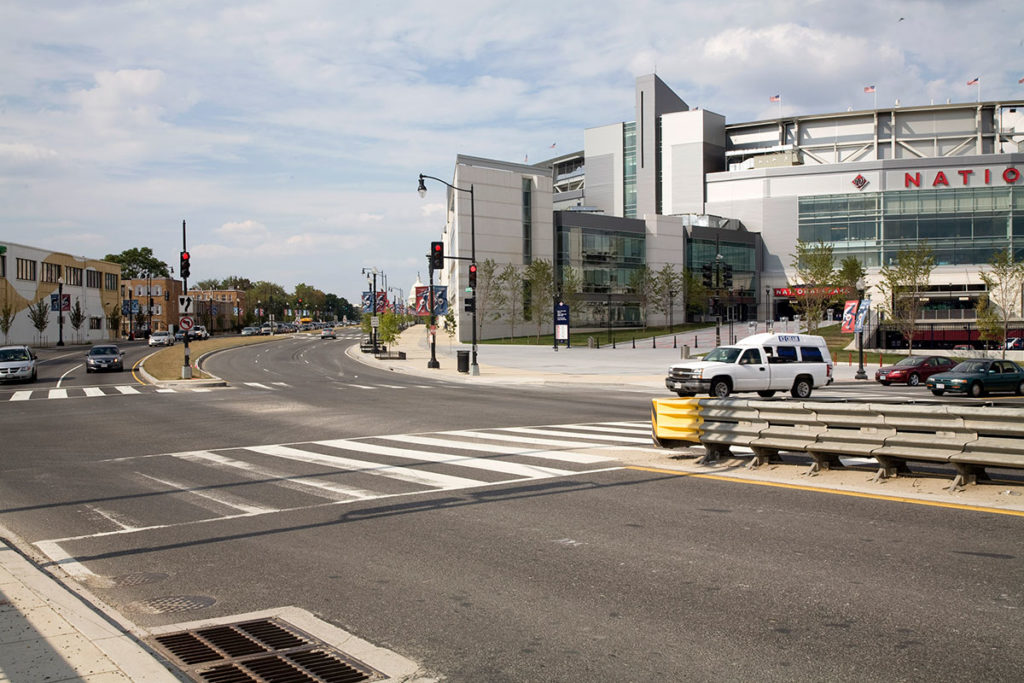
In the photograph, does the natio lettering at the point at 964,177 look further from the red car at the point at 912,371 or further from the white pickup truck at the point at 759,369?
the white pickup truck at the point at 759,369

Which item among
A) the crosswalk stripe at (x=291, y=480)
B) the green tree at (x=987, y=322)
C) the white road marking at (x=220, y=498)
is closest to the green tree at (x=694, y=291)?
the green tree at (x=987, y=322)

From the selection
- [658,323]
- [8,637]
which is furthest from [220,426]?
[658,323]

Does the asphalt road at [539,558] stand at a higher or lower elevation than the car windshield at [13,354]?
lower

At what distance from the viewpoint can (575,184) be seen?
146750mm

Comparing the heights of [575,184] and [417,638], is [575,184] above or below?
above

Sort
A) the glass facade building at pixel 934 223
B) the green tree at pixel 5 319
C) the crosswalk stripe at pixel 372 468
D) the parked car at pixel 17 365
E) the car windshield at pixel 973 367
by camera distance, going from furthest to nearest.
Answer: the glass facade building at pixel 934 223, the green tree at pixel 5 319, the parked car at pixel 17 365, the car windshield at pixel 973 367, the crosswalk stripe at pixel 372 468

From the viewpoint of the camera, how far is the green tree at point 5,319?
71000mm

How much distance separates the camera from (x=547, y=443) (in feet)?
48.6

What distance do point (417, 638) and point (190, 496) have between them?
20.7ft

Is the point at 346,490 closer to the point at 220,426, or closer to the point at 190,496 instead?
the point at 190,496

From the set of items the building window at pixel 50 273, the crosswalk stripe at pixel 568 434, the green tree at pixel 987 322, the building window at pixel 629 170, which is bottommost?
the crosswalk stripe at pixel 568 434

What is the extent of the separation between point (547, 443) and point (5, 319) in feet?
240

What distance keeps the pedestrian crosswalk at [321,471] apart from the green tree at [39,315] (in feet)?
252

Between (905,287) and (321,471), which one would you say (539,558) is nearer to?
(321,471)
